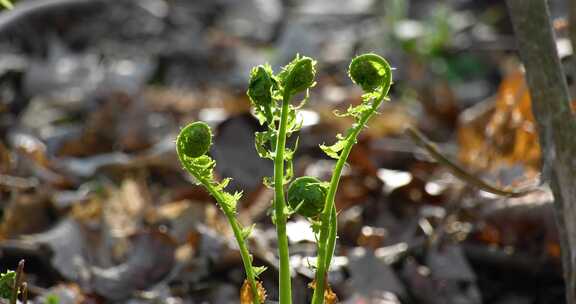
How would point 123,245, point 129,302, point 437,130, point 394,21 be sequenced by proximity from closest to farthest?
1. point 129,302
2. point 123,245
3. point 437,130
4. point 394,21

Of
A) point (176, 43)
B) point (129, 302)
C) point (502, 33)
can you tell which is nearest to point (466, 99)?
point (502, 33)

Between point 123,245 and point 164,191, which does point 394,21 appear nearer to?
point 164,191

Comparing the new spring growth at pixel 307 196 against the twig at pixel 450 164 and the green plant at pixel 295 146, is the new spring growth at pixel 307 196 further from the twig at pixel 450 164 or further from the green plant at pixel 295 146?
the twig at pixel 450 164

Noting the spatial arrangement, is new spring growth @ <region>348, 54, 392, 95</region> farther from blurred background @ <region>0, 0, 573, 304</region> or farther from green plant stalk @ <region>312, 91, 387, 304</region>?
blurred background @ <region>0, 0, 573, 304</region>

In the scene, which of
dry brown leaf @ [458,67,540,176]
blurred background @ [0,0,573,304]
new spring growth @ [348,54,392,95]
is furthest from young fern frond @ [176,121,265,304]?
dry brown leaf @ [458,67,540,176]

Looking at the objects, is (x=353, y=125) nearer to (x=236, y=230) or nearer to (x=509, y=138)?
(x=236, y=230)

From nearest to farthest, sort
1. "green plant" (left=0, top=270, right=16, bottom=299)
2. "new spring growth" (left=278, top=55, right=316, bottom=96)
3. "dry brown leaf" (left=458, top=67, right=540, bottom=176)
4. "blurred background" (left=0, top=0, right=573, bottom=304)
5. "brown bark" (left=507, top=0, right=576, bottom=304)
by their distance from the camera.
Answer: "new spring growth" (left=278, top=55, right=316, bottom=96)
"green plant" (left=0, top=270, right=16, bottom=299)
"brown bark" (left=507, top=0, right=576, bottom=304)
"blurred background" (left=0, top=0, right=573, bottom=304)
"dry brown leaf" (left=458, top=67, right=540, bottom=176)
